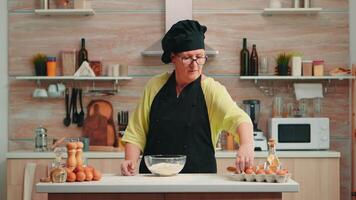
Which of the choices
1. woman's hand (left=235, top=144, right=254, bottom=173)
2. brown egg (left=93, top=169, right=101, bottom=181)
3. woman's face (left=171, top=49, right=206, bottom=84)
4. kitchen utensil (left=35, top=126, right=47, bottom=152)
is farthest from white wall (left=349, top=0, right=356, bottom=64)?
brown egg (left=93, top=169, right=101, bottom=181)

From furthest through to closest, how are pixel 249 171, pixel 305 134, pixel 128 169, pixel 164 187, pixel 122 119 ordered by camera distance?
1. pixel 122 119
2. pixel 305 134
3. pixel 128 169
4. pixel 249 171
5. pixel 164 187

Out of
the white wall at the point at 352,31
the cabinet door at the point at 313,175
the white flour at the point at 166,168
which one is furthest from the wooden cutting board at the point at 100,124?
the white flour at the point at 166,168

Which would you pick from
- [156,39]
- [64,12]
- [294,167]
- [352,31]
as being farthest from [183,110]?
[352,31]

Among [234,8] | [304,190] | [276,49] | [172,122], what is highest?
[234,8]

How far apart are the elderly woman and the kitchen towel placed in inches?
113

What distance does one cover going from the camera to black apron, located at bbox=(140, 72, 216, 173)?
10.2ft

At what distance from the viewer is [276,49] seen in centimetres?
597

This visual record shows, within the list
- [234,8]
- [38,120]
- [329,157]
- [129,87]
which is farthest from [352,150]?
[38,120]

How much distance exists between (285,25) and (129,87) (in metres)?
1.51

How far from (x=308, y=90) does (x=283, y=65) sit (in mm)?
333

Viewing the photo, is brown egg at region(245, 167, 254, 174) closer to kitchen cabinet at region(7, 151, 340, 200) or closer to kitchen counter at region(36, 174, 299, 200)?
kitchen counter at region(36, 174, 299, 200)

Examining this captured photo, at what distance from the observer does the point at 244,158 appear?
108 inches

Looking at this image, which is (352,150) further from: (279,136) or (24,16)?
(24,16)

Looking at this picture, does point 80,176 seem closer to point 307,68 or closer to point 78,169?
point 78,169
